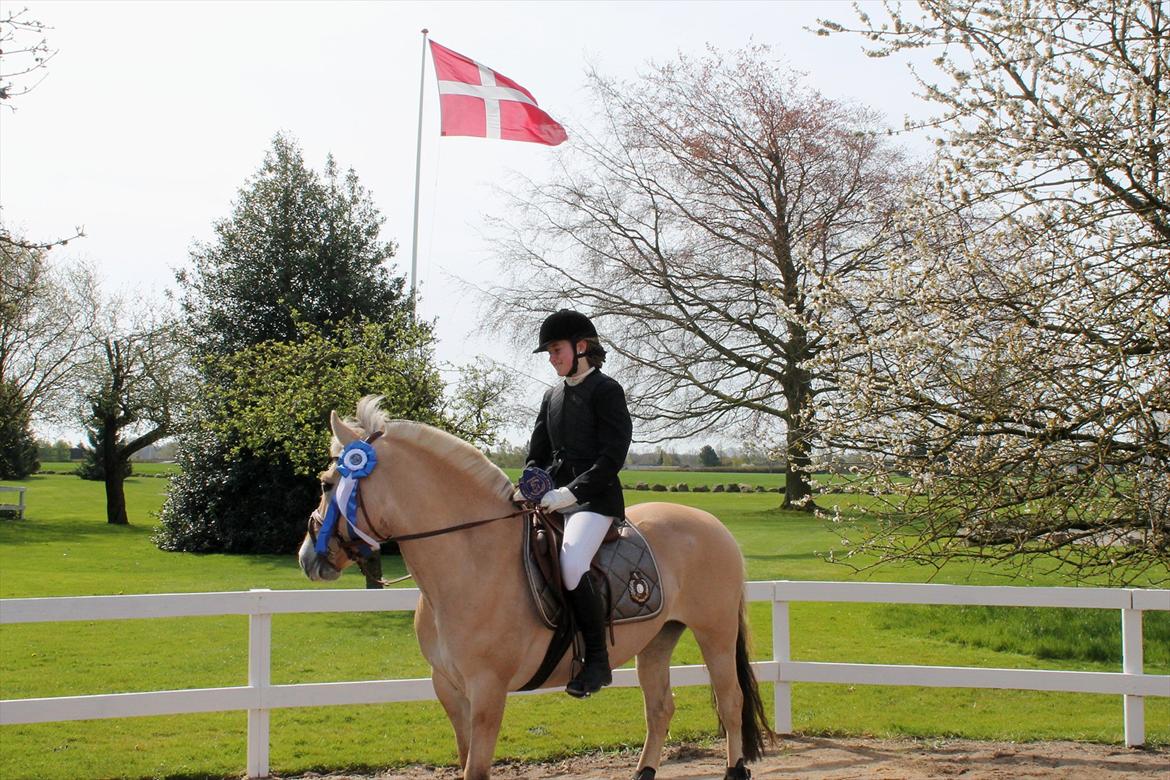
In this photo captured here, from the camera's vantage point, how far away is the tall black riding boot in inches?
208

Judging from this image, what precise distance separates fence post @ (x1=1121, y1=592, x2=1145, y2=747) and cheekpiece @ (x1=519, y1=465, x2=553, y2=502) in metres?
4.93

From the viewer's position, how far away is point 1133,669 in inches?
303

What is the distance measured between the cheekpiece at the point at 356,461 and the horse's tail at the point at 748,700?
9.55ft

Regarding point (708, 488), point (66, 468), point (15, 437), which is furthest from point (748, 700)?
point (66, 468)

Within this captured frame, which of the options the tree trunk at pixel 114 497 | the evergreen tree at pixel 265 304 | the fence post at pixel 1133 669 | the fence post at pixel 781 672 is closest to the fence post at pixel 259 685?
the fence post at pixel 781 672

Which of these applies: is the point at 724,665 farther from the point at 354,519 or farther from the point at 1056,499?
the point at 1056,499

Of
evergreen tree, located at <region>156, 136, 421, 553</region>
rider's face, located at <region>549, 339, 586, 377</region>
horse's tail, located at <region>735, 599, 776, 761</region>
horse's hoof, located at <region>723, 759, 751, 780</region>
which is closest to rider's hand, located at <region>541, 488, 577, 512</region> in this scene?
rider's face, located at <region>549, 339, 586, 377</region>

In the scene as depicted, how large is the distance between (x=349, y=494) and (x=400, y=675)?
6.46 metres

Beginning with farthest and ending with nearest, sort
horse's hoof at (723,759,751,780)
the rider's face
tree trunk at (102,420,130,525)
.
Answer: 1. tree trunk at (102,420,130,525)
2. horse's hoof at (723,759,751,780)
3. the rider's face

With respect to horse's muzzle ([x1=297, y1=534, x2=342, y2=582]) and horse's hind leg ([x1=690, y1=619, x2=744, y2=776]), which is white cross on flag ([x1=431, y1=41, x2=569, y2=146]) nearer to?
horse's hind leg ([x1=690, y1=619, x2=744, y2=776])

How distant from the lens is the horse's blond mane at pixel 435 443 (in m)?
5.11

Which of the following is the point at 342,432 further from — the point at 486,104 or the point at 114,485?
the point at 114,485

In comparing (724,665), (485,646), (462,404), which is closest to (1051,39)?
(724,665)

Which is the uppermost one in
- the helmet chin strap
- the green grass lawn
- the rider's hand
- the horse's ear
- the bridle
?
the helmet chin strap
